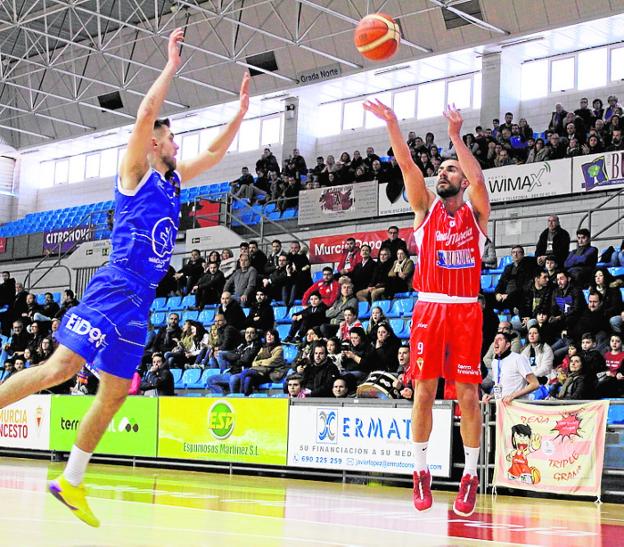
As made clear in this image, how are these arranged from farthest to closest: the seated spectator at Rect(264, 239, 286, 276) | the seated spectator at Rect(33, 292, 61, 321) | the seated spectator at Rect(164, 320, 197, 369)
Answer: the seated spectator at Rect(33, 292, 61, 321) < the seated spectator at Rect(264, 239, 286, 276) < the seated spectator at Rect(164, 320, 197, 369)

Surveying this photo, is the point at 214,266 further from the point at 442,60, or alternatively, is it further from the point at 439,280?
the point at 439,280

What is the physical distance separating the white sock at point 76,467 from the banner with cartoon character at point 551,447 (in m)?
7.04

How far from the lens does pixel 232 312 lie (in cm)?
1811

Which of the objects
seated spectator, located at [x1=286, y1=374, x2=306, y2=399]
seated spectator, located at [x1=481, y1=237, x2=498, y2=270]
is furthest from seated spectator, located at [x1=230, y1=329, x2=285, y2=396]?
seated spectator, located at [x1=481, y1=237, x2=498, y2=270]

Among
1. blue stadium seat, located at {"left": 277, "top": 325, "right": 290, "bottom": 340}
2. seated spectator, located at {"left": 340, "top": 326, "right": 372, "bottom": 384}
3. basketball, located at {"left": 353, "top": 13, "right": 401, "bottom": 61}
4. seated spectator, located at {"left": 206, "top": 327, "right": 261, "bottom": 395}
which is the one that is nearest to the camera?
basketball, located at {"left": 353, "top": 13, "right": 401, "bottom": 61}

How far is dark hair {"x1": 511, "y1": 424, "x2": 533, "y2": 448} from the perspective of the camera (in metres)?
11.9

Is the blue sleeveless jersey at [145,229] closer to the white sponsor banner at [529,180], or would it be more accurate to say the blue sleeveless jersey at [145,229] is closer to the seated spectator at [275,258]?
the seated spectator at [275,258]

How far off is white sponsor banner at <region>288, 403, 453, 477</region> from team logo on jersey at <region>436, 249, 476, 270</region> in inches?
216

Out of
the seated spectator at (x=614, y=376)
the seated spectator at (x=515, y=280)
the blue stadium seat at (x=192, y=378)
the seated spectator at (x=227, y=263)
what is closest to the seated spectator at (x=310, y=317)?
the blue stadium seat at (x=192, y=378)

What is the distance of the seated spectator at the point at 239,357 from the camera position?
16.8 metres

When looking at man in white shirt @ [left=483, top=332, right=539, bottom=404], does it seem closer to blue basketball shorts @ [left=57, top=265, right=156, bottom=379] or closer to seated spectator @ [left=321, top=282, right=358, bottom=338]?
seated spectator @ [left=321, top=282, right=358, bottom=338]

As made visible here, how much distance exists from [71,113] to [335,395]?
77.6ft

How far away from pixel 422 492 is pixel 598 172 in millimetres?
13097

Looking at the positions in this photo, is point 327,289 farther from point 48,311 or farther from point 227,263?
point 48,311
